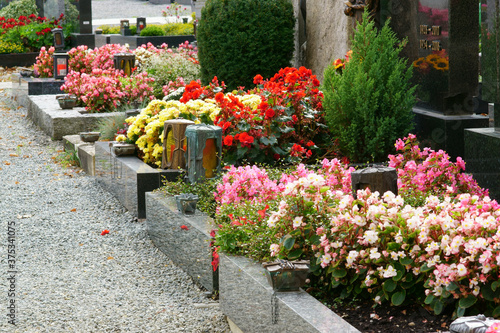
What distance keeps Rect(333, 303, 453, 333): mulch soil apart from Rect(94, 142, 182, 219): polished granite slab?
297cm

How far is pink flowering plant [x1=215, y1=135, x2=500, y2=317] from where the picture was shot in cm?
284

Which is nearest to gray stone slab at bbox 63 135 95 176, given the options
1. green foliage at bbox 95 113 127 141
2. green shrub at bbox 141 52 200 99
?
green foliage at bbox 95 113 127 141

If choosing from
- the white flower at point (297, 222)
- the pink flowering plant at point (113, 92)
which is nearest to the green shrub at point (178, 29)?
the pink flowering plant at point (113, 92)

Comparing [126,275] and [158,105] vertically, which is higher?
[158,105]

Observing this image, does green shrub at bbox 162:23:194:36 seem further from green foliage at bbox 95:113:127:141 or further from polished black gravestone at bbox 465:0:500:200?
polished black gravestone at bbox 465:0:500:200

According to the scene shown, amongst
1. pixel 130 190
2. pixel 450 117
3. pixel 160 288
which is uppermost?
pixel 450 117

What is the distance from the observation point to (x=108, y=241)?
5.48 m

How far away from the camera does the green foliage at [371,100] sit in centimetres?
571

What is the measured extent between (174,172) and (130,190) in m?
0.51

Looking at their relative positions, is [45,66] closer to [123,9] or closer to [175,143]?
[175,143]

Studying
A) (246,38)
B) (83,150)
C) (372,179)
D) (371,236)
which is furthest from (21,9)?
(371,236)

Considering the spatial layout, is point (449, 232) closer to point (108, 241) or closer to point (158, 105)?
point (108, 241)

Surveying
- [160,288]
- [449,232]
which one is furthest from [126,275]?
[449,232]

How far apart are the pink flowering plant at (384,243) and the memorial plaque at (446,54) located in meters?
2.67
